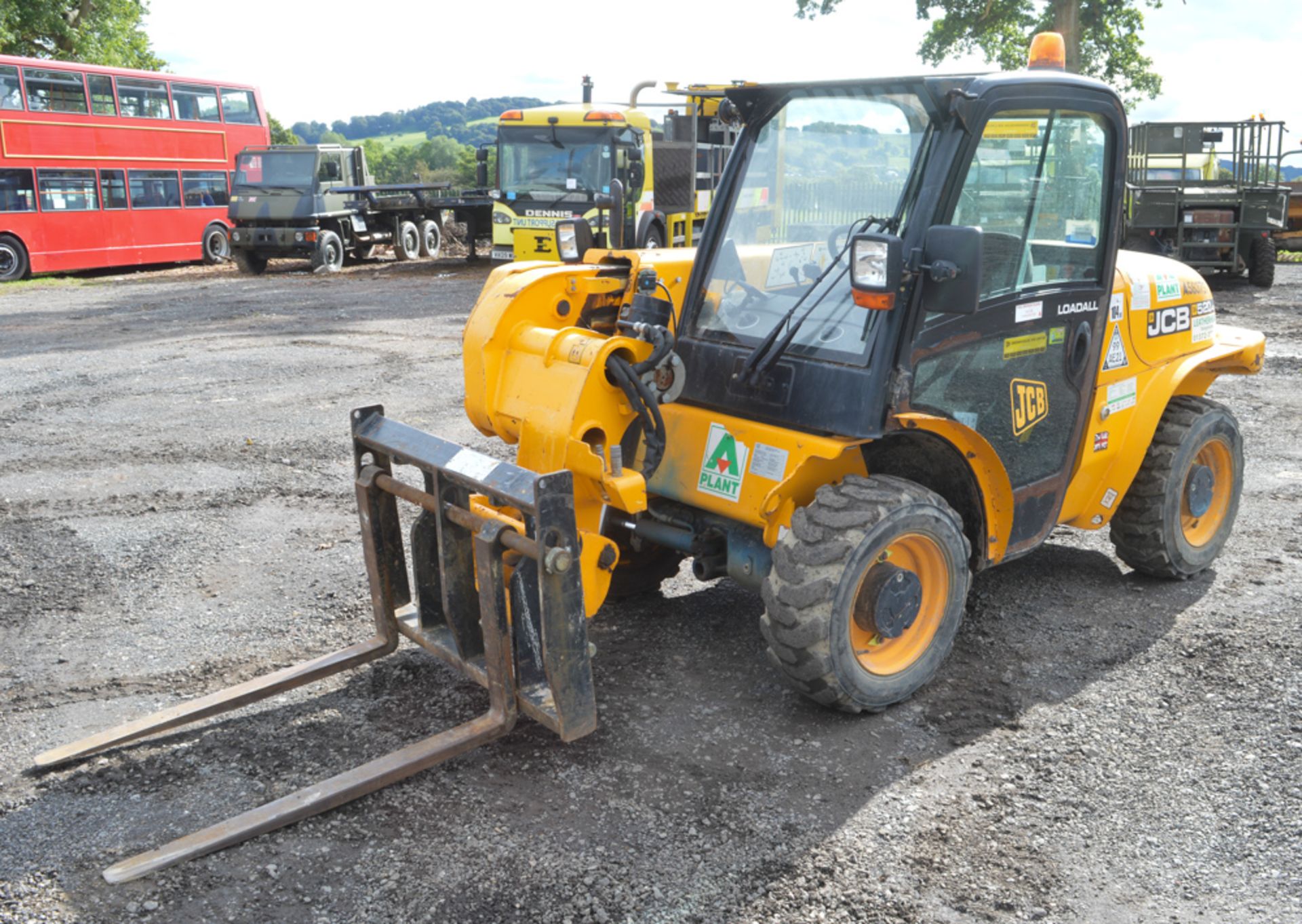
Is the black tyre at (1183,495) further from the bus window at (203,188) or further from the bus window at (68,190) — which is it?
the bus window at (203,188)

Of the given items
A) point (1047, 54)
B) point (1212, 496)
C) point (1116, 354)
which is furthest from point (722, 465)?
point (1212, 496)

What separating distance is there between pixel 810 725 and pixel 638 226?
15825 millimetres

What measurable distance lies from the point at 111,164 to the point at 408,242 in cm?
607

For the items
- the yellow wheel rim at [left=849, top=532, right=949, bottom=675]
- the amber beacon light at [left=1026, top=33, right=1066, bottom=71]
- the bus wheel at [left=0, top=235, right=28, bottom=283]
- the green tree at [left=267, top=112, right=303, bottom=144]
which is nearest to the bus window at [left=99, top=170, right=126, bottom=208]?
the bus wheel at [left=0, top=235, right=28, bottom=283]

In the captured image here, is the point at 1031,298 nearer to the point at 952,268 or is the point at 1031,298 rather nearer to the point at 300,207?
the point at 952,268

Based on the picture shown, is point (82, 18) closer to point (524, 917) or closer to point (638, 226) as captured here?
point (638, 226)

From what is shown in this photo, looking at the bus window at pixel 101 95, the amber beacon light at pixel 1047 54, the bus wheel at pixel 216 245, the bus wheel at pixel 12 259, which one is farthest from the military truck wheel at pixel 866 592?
the bus wheel at pixel 216 245

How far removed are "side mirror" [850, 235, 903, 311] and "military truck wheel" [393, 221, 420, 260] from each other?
75.1 feet

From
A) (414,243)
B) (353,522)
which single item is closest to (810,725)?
(353,522)

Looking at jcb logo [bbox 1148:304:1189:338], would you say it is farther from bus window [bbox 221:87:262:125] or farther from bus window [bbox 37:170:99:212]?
bus window [bbox 221:87:262:125]

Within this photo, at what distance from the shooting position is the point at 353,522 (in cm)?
660

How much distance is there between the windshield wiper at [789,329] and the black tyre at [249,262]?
2083 centimetres

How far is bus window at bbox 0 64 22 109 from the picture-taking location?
68.5 feet

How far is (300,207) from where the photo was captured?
74.3 ft
